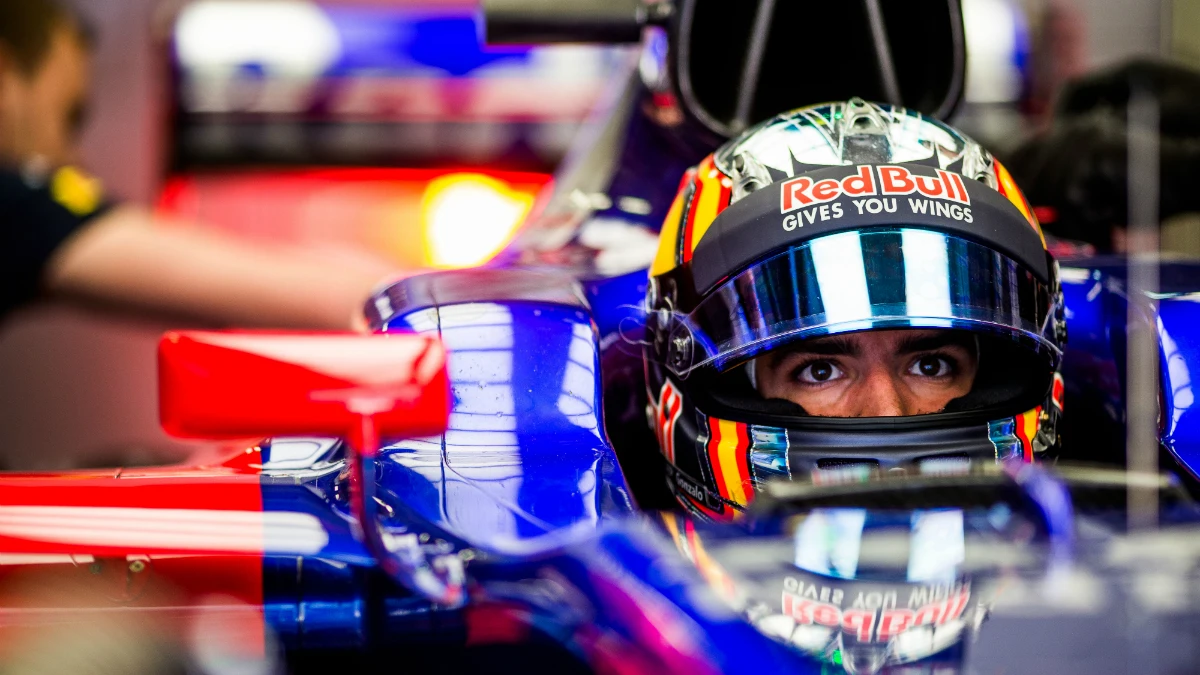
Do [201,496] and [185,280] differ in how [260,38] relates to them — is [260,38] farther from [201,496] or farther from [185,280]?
[201,496]

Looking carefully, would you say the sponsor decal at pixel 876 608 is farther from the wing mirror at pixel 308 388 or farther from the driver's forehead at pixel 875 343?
the driver's forehead at pixel 875 343

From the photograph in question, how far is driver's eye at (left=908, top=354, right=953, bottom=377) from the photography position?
125 cm

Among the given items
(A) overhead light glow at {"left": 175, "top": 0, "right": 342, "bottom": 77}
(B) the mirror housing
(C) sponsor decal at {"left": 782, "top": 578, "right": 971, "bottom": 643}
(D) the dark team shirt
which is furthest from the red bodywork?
(A) overhead light glow at {"left": 175, "top": 0, "right": 342, "bottom": 77}

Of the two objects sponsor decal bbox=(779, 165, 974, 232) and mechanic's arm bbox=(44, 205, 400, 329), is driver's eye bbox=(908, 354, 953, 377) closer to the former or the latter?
sponsor decal bbox=(779, 165, 974, 232)

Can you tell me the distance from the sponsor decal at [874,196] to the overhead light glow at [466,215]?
3.80 metres

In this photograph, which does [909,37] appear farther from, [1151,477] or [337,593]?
[337,593]

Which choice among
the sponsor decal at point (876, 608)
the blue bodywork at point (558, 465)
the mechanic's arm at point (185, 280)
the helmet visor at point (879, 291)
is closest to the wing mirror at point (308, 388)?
the blue bodywork at point (558, 465)

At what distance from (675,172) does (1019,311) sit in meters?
0.72

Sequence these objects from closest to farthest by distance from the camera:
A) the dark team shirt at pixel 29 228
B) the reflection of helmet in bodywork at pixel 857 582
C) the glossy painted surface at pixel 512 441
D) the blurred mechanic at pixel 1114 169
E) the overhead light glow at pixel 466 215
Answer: the reflection of helmet in bodywork at pixel 857 582, the glossy painted surface at pixel 512 441, the blurred mechanic at pixel 1114 169, the dark team shirt at pixel 29 228, the overhead light glow at pixel 466 215

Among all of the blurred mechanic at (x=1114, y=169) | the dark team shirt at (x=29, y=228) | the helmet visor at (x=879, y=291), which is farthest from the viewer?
the dark team shirt at (x=29, y=228)

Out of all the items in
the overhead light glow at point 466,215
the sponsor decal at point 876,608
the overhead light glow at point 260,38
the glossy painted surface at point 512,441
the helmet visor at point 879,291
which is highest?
the overhead light glow at point 260,38

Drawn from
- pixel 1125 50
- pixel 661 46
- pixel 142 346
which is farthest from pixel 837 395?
pixel 142 346

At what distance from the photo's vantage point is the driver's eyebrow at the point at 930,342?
122cm

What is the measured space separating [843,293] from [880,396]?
5.7 inches
